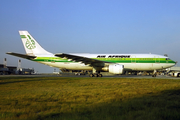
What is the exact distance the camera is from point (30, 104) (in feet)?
24.7

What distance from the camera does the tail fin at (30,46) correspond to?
30.5 m

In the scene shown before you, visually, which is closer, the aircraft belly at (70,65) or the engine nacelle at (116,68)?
the engine nacelle at (116,68)

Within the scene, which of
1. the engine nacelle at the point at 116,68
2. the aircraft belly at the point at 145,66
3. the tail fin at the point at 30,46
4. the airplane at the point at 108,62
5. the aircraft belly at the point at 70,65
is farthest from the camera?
the tail fin at the point at 30,46

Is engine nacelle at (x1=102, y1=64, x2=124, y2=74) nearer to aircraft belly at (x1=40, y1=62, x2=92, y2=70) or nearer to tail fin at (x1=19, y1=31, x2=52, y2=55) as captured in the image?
aircraft belly at (x1=40, y1=62, x2=92, y2=70)

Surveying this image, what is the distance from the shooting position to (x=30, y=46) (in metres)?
30.5

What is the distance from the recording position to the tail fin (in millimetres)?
30484

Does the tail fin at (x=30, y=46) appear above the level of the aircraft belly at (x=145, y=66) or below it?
above

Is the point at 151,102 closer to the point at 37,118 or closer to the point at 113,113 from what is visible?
the point at 113,113

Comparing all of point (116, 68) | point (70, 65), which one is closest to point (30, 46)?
point (70, 65)

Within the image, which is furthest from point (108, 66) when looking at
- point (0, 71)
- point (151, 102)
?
point (0, 71)

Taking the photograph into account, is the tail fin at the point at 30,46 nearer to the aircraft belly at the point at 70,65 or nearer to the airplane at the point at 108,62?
the airplane at the point at 108,62

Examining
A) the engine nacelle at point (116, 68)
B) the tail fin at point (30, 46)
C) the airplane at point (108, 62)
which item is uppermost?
the tail fin at point (30, 46)

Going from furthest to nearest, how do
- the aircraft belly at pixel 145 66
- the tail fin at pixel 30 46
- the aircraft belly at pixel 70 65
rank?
the tail fin at pixel 30 46, the aircraft belly at pixel 70 65, the aircraft belly at pixel 145 66

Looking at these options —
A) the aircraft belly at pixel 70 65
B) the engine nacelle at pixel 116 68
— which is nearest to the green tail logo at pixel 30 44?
the aircraft belly at pixel 70 65
